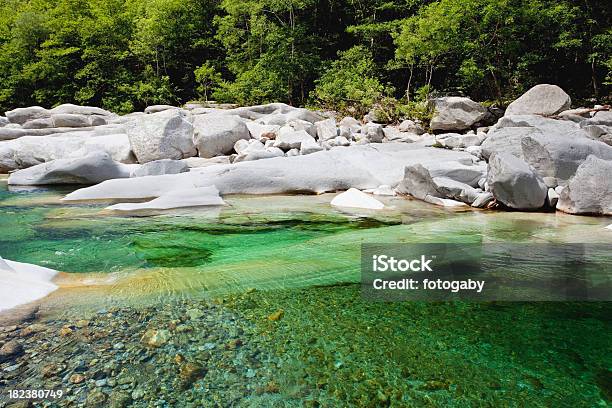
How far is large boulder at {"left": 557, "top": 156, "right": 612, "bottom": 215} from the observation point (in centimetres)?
570

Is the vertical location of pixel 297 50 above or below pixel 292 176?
above

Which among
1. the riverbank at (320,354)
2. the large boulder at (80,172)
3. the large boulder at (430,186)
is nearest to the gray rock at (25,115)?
the large boulder at (80,172)

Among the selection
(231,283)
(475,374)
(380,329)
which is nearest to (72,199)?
(231,283)

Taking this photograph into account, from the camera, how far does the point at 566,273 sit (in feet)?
11.2

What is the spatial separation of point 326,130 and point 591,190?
26.2 ft

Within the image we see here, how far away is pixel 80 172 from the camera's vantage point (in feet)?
27.9

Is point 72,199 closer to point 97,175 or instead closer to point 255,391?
point 97,175

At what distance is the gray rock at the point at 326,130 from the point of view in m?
12.6

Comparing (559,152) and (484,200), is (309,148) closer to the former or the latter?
(484,200)

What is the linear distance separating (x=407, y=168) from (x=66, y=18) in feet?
88.2

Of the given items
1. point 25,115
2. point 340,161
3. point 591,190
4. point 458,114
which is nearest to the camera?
point 591,190

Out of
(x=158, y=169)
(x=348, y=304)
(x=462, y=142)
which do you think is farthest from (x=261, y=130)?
(x=348, y=304)

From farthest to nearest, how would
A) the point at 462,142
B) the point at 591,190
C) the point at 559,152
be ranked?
the point at 462,142 → the point at 559,152 → the point at 591,190

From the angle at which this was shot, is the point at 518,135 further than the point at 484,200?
Yes
